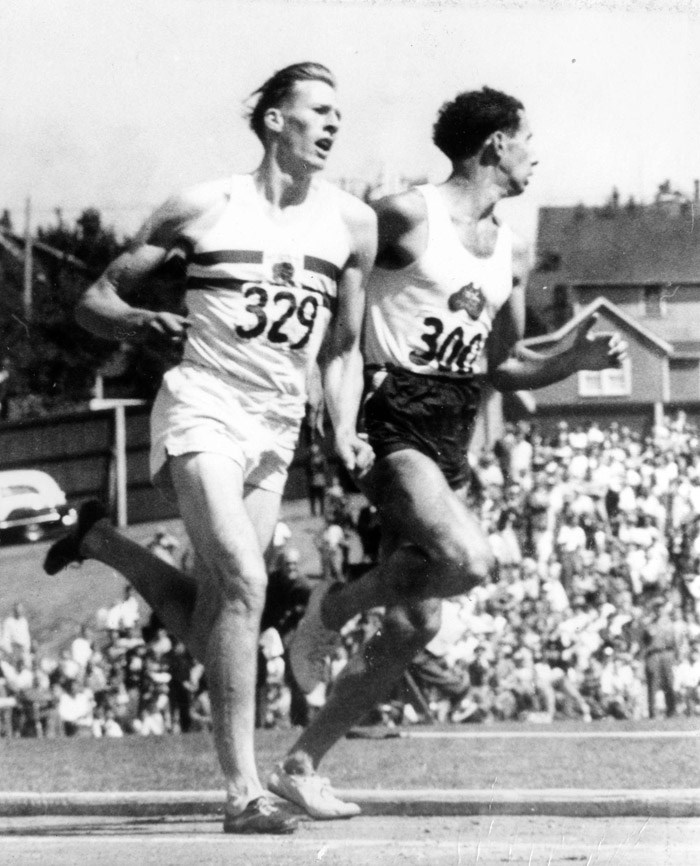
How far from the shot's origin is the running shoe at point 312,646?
255 inches

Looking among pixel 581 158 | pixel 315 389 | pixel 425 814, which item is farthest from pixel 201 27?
pixel 425 814

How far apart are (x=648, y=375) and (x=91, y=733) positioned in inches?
190

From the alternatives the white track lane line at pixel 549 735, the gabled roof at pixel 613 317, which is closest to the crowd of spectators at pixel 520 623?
the white track lane line at pixel 549 735

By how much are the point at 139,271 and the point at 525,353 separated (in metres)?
1.82

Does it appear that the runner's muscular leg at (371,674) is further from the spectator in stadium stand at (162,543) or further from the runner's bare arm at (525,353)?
the spectator in stadium stand at (162,543)

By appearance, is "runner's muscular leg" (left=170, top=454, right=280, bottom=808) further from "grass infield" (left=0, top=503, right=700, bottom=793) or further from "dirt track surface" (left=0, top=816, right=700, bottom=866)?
"grass infield" (left=0, top=503, right=700, bottom=793)

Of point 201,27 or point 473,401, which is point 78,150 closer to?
point 201,27

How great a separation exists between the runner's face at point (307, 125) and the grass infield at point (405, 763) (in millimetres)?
2281

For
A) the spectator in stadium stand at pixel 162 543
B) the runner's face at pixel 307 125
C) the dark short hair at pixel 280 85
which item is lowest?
the spectator in stadium stand at pixel 162 543

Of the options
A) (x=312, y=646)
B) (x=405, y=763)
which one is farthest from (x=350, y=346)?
(x=405, y=763)

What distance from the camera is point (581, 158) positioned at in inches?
303

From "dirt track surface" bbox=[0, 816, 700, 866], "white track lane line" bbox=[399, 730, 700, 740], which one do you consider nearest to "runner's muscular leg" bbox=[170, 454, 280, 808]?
"dirt track surface" bbox=[0, 816, 700, 866]

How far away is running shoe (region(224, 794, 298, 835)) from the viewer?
495 centimetres

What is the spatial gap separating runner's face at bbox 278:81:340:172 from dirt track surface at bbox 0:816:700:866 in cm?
221
